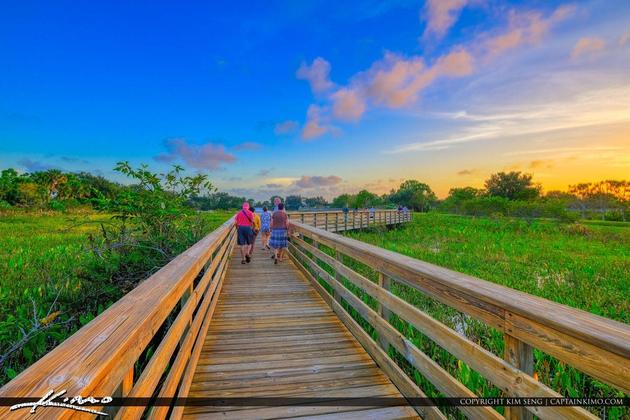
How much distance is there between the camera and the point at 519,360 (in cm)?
146

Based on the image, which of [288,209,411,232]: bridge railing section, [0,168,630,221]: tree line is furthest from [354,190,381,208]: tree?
[288,209,411,232]: bridge railing section

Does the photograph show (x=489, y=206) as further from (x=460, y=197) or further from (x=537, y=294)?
(x=537, y=294)

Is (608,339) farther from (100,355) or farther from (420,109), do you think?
(420,109)

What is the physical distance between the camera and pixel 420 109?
1866 centimetres

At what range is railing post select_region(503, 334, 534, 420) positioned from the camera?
4.62ft

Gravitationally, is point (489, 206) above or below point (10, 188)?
below

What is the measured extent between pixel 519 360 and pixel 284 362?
7.07ft

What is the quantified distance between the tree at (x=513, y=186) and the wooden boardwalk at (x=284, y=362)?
74.1 metres

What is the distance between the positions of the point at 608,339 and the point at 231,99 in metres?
26.6

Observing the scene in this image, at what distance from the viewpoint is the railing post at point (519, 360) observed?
4.62 ft

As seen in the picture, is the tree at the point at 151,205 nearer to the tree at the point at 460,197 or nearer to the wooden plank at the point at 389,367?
the wooden plank at the point at 389,367

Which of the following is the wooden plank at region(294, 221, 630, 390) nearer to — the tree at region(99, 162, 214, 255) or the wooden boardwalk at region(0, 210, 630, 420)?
the wooden boardwalk at region(0, 210, 630, 420)

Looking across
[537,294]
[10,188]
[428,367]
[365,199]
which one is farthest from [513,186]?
[10,188]

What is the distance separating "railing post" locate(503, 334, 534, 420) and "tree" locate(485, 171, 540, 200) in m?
75.6
